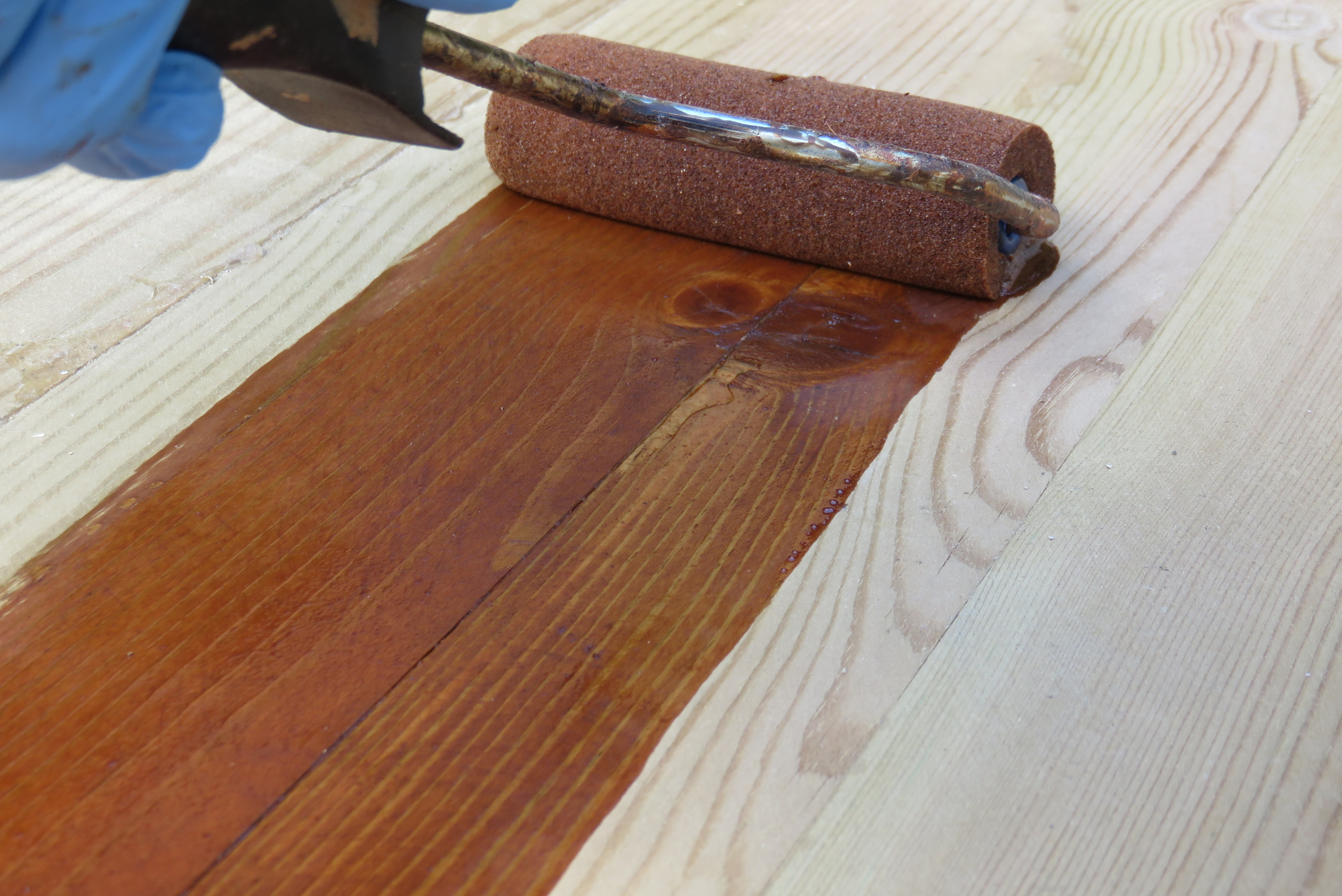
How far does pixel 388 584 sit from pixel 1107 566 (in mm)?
617

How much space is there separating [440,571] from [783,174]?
0.62m

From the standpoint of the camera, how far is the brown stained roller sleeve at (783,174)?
1.20m

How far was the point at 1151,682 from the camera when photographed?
2.78 feet

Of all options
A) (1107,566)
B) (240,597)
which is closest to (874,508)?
(1107,566)

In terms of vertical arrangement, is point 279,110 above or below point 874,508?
above

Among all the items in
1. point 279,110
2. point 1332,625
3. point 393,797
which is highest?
point 279,110

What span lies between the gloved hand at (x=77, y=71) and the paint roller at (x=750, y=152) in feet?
0.29

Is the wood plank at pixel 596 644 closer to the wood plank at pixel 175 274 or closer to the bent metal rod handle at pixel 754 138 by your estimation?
the bent metal rod handle at pixel 754 138

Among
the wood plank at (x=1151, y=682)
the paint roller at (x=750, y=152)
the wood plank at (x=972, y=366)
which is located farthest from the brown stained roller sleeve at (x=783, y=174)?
the wood plank at (x=1151, y=682)

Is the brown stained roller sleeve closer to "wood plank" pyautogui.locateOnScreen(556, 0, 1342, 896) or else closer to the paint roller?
the paint roller

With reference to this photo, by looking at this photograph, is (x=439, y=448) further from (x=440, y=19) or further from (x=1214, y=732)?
(x=440, y=19)

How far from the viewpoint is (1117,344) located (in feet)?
3.77

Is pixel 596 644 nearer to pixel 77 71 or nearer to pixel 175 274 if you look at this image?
pixel 77 71

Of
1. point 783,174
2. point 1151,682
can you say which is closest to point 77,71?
point 783,174
